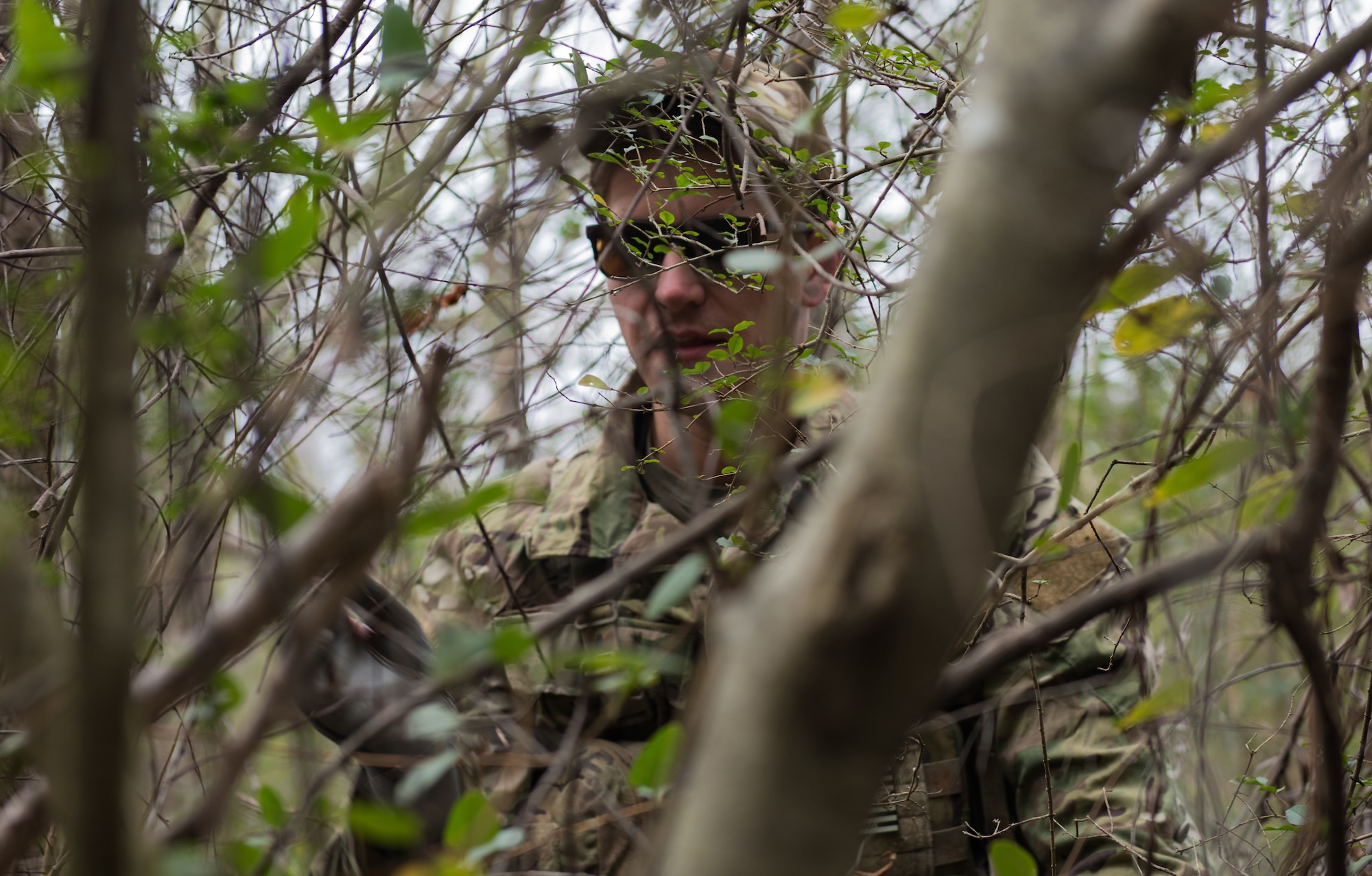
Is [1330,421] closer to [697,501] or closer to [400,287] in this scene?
[697,501]

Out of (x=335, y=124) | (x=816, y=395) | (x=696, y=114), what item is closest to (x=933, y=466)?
(x=816, y=395)

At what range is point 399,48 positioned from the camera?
0.69 metres

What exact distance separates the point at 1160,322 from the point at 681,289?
1215 mm

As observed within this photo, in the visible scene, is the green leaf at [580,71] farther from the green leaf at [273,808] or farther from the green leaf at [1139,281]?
the green leaf at [273,808]

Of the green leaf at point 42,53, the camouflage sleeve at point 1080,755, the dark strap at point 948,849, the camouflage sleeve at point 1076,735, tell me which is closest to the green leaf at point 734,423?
the green leaf at point 42,53

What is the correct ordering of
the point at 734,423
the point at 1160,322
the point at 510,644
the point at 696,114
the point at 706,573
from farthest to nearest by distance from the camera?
the point at 706,573, the point at 696,114, the point at 1160,322, the point at 734,423, the point at 510,644

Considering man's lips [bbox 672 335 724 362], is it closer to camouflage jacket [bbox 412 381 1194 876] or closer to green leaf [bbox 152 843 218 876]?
camouflage jacket [bbox 412 381 1194 876]

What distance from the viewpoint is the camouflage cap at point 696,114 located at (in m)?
1.15

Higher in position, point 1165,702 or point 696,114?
point 696,114

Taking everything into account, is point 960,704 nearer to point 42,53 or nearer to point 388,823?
point 388,823

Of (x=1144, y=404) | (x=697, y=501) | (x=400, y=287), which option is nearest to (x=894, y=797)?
(x=697, y=501)

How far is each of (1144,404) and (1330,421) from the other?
3445mm

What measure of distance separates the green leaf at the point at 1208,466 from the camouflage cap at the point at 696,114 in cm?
42

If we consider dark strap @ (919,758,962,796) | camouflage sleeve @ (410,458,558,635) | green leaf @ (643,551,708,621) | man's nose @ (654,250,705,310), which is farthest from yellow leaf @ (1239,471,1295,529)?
camouflage sleeve @ (410,458,558,635)
